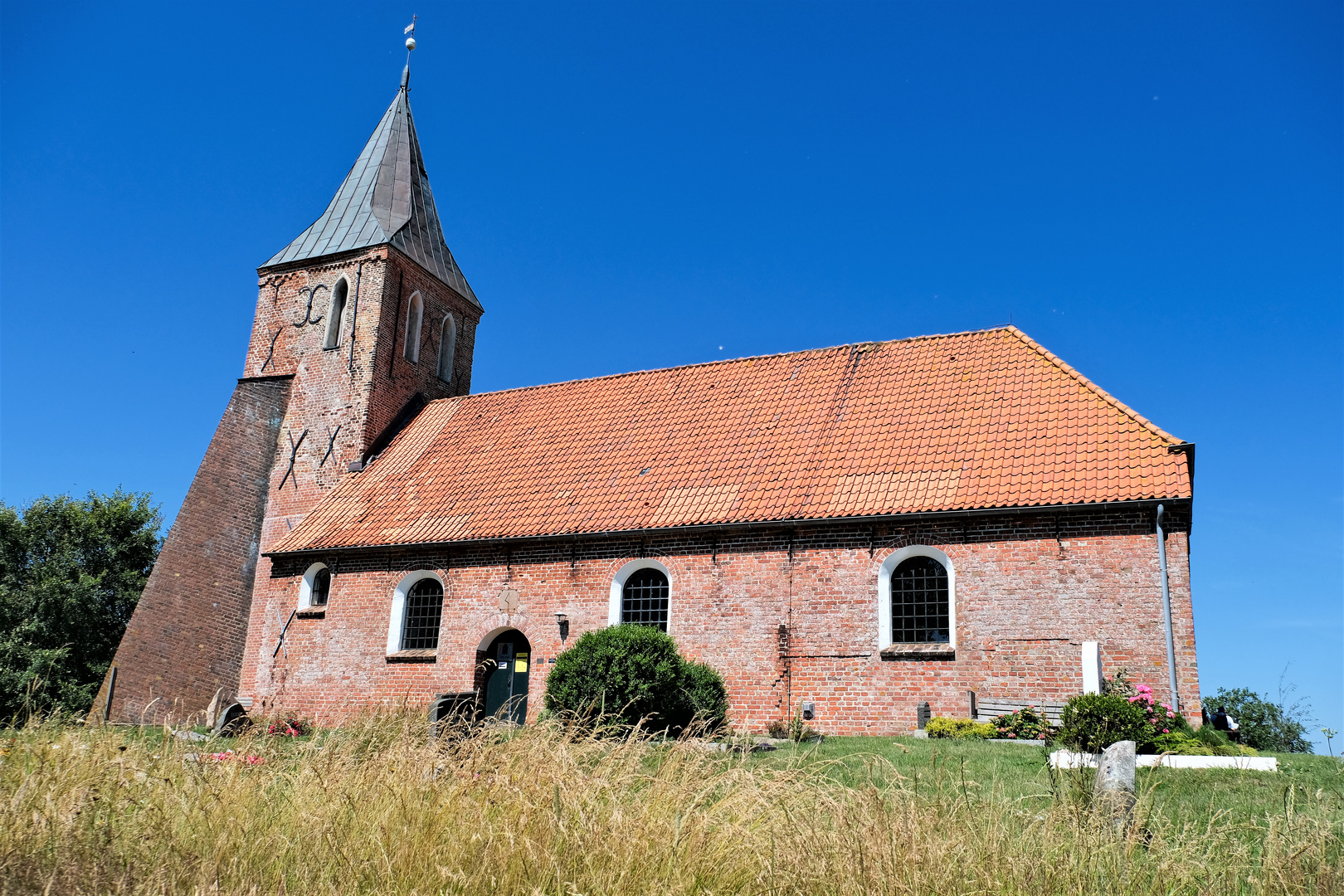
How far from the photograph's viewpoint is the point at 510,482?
19.8 meters

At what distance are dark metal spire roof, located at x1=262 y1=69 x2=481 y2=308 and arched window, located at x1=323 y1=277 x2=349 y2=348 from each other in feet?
3.12

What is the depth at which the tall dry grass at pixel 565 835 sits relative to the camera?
4711 millimetres

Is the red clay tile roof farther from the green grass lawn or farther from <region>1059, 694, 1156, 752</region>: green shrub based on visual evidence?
the green grass lawn

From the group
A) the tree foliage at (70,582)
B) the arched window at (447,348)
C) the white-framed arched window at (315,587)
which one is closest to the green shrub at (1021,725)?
the white-framed arched window at (315,587)

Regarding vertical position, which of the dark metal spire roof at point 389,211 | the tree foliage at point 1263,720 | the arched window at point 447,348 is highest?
the dark metal spire roof at point 389,211

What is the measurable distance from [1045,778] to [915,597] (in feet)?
27.1

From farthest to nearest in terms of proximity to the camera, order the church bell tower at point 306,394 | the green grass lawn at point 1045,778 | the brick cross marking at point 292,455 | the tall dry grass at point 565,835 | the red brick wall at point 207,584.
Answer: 1. the brick cross marking at point 292,455
2. the church bell tower at point 306,394
3. the red brick wall at point 207,584
4. the green grass lawn at point 1045,778
5. the tall dry grass at point 565,835

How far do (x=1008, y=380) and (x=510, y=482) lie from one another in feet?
32.2

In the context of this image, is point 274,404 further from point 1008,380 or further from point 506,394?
point 1008,380

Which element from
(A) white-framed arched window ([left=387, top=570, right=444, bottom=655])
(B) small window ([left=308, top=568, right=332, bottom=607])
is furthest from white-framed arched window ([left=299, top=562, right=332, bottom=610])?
(A) white-framed arched window ([left=387, top=570, right=444, bottom=655])

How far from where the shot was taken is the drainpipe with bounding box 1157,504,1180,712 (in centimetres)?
1308

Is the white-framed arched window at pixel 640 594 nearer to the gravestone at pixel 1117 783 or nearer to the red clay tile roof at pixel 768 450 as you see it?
the red clay tile roof at pixel 768 450

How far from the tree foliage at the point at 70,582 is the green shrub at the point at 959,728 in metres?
25.3

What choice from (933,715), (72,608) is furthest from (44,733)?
(72,608)
